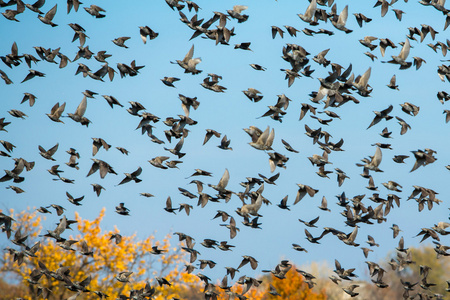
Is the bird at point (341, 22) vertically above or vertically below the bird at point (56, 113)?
above

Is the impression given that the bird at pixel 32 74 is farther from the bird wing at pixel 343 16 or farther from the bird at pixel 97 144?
the bird wing at pixel 343 16

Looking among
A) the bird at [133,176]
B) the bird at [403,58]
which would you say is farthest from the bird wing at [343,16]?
the bird at [133,176]

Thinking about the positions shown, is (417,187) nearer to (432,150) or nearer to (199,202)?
(432,150)

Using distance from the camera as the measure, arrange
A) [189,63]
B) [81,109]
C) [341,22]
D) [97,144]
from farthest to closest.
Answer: [341,22] → [97,144] → [189,63] → [81,109]

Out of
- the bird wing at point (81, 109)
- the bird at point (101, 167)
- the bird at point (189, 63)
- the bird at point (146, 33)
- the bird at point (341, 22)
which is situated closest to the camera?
the bird at point (101, 167)

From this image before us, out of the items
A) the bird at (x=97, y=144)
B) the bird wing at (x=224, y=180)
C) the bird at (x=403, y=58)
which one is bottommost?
the bird at (x=97, y=144)

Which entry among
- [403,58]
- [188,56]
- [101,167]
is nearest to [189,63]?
[188,56]

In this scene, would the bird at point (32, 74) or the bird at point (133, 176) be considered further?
the bird at point (32, 74)

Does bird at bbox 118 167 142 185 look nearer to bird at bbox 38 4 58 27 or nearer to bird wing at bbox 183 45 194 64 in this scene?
bird wing at bbox 183 45 194 64

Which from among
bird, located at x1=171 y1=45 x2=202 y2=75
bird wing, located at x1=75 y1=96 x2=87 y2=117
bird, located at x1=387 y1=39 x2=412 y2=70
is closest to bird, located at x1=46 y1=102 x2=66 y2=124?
bird wing, located at x1=75 y1=96 x2=87 y2=117

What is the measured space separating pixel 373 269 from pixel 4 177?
40.2ft

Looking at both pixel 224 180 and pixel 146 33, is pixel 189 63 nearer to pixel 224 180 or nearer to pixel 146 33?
pixel 146 33

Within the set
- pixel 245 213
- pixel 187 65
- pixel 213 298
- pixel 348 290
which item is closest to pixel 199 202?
pixel 245 213

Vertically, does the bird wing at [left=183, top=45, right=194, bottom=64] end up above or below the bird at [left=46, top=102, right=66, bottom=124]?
above
